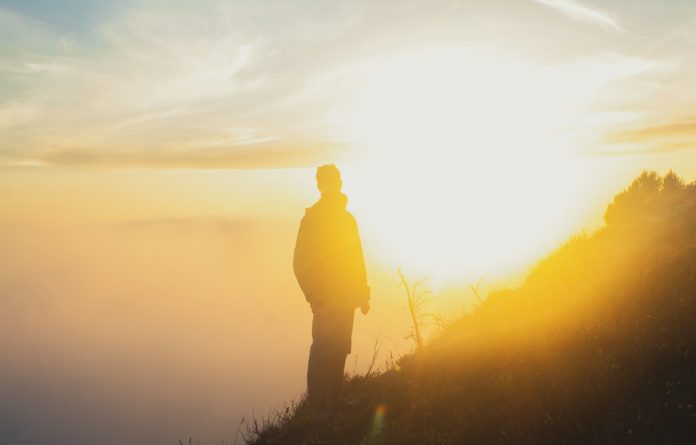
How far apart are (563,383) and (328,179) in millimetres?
5318

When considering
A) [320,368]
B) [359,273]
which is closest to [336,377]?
[320,368]

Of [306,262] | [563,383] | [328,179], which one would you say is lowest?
[563,383]

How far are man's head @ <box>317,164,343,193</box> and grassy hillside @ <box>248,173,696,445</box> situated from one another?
11.7 ft

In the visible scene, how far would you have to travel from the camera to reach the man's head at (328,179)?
879 centimetres

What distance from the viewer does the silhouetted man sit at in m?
8.34

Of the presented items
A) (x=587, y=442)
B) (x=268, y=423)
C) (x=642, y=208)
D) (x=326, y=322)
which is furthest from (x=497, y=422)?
(x=642, y=208)

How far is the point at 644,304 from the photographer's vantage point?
666 cm

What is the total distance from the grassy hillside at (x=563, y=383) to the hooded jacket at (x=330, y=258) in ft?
5.61

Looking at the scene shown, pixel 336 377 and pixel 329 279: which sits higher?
pixel 329 279

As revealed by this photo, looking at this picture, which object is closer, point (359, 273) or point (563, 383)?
point (563, 383)

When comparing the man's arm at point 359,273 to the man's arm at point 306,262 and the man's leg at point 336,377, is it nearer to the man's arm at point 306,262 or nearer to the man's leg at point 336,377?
the man's arm at point 306,262

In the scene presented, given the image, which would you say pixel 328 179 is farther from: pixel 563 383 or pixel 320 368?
pixel 563 383

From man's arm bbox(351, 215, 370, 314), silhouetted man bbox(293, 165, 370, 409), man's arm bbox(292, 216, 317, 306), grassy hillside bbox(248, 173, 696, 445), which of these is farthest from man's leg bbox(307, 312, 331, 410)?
man's arm bbox(351, 215, 370, 314)

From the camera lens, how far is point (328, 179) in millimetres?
8812
